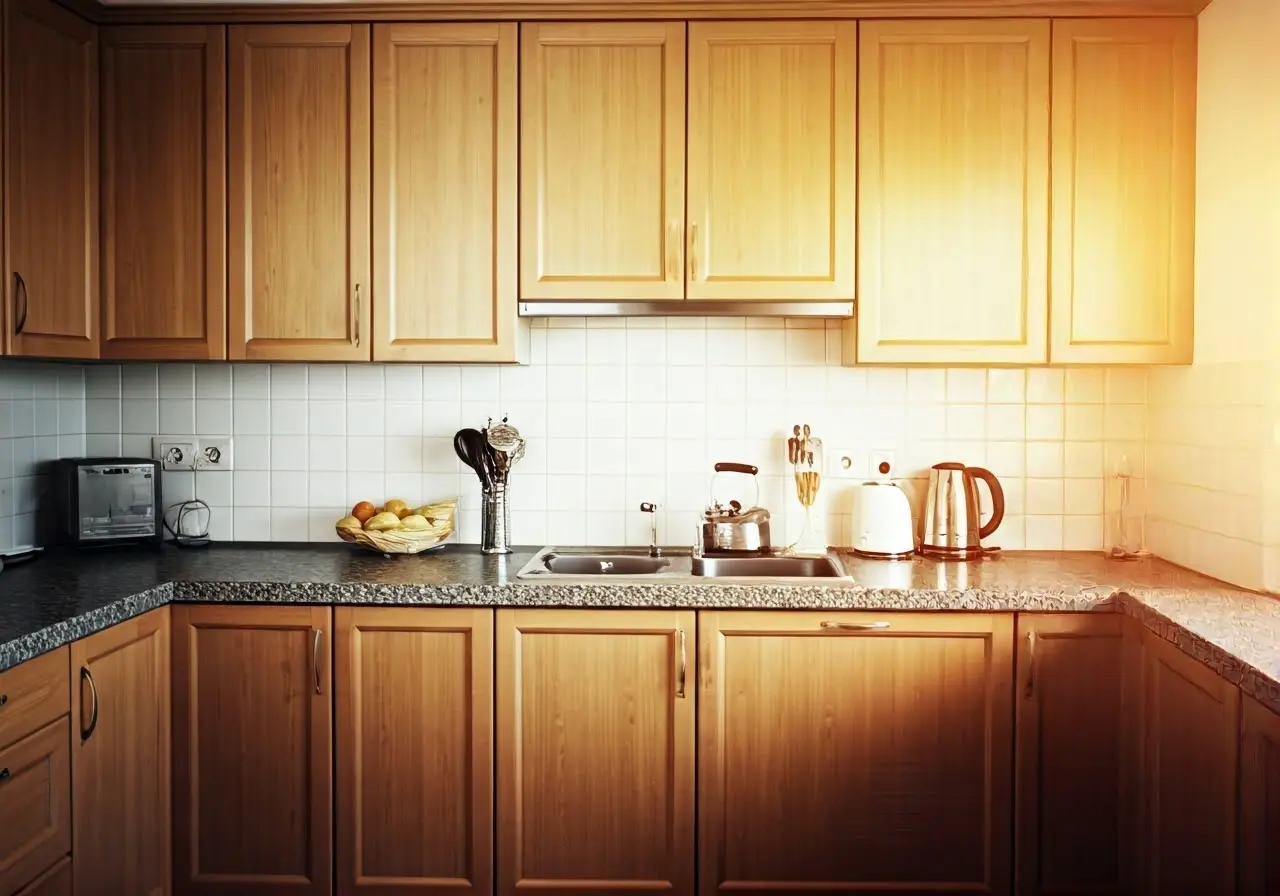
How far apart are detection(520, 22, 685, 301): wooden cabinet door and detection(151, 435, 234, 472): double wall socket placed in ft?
3.83

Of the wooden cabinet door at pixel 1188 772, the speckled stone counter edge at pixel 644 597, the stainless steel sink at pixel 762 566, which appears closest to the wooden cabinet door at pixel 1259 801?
the wooden cabinet door at pixel 1188 772

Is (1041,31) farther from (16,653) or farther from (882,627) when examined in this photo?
(16,653)

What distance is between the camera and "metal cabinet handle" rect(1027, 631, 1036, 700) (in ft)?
7.70

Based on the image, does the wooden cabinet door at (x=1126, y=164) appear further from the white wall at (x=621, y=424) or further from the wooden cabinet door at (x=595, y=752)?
the wooden cabinet door at (x=595, y=752)

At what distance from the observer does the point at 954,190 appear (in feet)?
8.59

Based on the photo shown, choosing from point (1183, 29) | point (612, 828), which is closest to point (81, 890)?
point (612, 828)

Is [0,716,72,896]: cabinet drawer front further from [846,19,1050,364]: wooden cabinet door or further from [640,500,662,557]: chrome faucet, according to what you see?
[846,19,1050,364]: wooden cabinet door

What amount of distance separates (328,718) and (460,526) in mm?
755

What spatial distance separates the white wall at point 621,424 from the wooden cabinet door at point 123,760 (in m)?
0.77

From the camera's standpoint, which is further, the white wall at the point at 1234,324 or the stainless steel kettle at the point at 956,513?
the stainless steel kettle at the point at 956,513

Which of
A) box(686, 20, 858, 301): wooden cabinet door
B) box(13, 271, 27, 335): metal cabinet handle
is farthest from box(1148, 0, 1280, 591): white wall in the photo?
box(13, 271, 27, 335): metal cabinet handle

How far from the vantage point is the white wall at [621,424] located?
295 cm

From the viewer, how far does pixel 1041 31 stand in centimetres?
261

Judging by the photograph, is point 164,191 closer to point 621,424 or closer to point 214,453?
point 214,453
